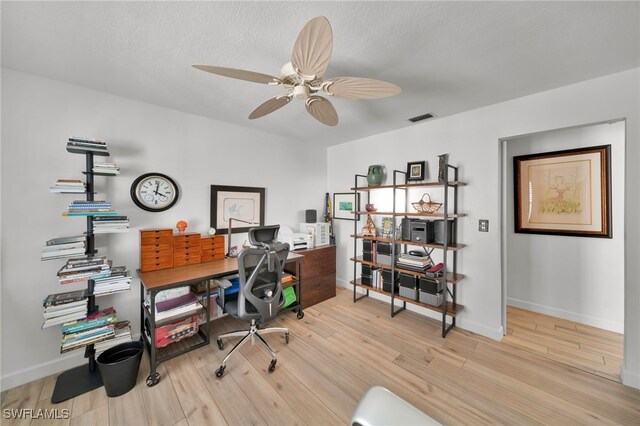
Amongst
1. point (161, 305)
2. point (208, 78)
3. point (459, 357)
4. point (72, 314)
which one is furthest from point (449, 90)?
point (72, 314)

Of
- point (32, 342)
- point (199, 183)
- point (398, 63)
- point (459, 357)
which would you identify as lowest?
point (459, 357)

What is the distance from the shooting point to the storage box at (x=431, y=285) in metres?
2.64

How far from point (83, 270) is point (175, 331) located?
2.93ft

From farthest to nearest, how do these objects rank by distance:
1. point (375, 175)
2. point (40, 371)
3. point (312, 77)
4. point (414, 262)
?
point (375, 175) → point (414, 262) → point (40, 371) → point (312, 77)

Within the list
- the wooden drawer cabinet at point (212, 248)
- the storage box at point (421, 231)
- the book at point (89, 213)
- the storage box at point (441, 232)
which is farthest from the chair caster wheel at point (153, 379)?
the storage box at point (441, 232)

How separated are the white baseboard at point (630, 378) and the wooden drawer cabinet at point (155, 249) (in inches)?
158

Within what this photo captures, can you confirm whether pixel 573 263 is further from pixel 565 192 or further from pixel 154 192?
pixel 154 192

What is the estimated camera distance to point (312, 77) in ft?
4.52

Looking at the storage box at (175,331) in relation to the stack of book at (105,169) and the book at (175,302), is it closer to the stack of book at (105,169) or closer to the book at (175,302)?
the book at (175,302)

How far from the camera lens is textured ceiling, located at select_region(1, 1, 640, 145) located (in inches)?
50.7

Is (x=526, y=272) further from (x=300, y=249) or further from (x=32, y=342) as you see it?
(x=32, y=342)

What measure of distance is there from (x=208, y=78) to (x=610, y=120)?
330 cm

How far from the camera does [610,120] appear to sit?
Answer: 1902mm

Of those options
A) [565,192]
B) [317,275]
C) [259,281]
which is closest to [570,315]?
[565,192]
